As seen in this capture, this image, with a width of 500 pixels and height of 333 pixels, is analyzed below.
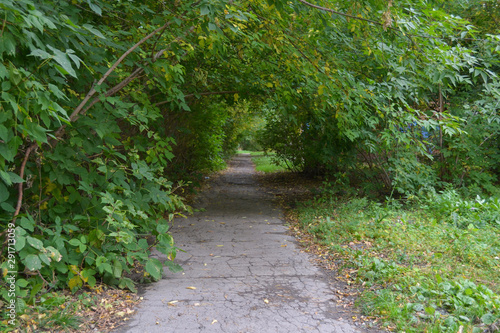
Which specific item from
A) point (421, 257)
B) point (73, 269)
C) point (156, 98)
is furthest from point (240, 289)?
point (156, 98)

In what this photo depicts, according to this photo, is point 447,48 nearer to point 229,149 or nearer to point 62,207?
point 62,207

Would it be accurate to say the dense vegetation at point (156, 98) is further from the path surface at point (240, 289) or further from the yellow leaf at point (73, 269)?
the path surface at point (240, 289)

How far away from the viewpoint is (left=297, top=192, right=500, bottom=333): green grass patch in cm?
359

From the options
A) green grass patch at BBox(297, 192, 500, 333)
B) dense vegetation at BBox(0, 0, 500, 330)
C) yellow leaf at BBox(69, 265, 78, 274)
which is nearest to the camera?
dense vegetation at BBox(0, 0, 500, 330)

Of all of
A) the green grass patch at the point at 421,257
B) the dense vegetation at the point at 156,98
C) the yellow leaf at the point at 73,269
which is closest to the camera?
the dense vegetation at the point at 156,98

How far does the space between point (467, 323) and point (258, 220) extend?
5.41m

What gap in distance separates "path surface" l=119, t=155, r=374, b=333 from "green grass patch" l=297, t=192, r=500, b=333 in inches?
21.1

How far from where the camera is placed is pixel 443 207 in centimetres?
750

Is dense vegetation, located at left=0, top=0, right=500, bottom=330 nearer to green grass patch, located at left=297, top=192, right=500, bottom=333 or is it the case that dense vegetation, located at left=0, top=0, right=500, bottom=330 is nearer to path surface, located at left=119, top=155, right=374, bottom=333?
path surface, located at left=119, top=155, right=374, bottom=333

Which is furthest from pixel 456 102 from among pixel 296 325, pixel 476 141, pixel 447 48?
pixel 296 325

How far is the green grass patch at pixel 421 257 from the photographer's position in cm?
359

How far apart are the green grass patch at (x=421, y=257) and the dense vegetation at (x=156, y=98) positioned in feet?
2.75

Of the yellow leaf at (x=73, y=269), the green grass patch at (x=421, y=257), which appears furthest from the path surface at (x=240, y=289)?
the yellow leaf at (x=73, y=269)

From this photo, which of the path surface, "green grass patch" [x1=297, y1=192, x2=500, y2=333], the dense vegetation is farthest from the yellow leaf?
"green grass patch" [x1=297, y1=192, x2=500, y2=333]
